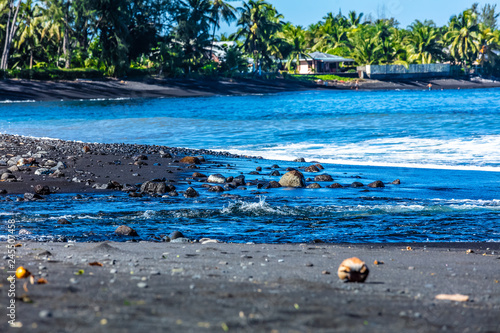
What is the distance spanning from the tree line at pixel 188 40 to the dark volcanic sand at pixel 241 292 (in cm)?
6871

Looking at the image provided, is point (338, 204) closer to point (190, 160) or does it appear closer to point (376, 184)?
point (376, 184)

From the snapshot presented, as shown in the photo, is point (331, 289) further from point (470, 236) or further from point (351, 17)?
point (351, 17)

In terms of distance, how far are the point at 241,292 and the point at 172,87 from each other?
74924 millimetres

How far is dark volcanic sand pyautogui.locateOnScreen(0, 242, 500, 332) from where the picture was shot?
125 inches

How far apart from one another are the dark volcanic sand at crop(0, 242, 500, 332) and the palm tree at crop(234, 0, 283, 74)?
87.9 metres

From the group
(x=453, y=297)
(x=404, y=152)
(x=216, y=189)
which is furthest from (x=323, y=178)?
(x=453, y=297)

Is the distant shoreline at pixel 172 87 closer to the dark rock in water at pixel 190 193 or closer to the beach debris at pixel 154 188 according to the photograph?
the beach debris at pixel 154 188

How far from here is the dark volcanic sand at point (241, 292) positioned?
318cm

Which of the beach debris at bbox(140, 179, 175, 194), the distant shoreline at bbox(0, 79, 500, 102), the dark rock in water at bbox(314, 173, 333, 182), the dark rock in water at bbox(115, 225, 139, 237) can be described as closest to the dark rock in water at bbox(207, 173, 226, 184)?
the beach debris at bbox(140, 179, 175, 194)

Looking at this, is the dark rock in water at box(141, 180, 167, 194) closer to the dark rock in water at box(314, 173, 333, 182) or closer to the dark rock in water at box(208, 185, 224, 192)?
the dark rock in water at box(208, 185, 224, 192)

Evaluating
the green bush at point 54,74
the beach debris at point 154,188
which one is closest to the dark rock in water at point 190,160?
the beach debris at point 154,188

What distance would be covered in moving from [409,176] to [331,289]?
10.7 metres

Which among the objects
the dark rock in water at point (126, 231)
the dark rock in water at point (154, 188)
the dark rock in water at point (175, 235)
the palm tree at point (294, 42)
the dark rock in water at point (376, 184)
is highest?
the palm tree at point (294, 42)

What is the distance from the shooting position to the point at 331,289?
13.4ft
